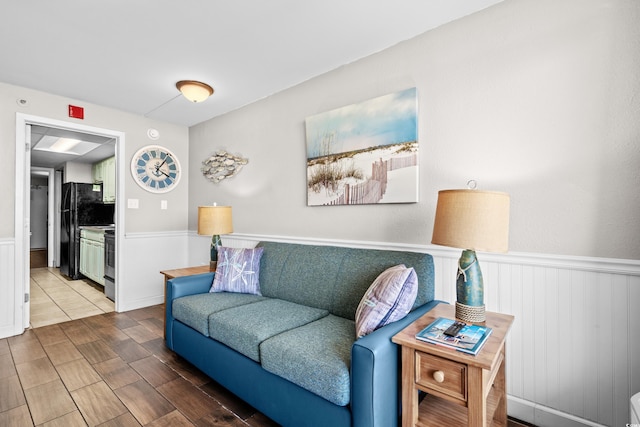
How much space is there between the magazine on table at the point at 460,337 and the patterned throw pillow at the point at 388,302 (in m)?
0.16

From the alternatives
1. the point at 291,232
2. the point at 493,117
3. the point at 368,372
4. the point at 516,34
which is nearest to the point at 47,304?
the point at 291,232

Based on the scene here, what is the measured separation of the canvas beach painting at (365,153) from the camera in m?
2.05

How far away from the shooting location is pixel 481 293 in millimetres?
1445

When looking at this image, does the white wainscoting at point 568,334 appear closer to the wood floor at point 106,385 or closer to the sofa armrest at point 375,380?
the wood floor at point 106,385

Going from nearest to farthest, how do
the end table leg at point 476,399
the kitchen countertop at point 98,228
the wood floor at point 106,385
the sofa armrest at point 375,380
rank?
the end table leg at point 476,399
the sofa armrest at point 375,380
the wood floor at point 106,385
the kitchen countertop at point 98,228

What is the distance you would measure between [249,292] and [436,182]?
1.65 m

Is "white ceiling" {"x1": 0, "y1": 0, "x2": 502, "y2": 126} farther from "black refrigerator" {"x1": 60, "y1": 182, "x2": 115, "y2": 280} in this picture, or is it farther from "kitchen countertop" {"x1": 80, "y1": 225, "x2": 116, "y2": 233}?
"black refrigerator" {"x1": 60, "y1": 182, "x2": 115, "y2": 280}

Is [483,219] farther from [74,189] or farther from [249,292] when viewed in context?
[74,189]

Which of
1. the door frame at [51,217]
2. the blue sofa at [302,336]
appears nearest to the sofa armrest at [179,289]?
the blue sofa at [302,336]

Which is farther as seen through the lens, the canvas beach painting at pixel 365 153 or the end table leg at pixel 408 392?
the canvas beach painting at pixel 365 153

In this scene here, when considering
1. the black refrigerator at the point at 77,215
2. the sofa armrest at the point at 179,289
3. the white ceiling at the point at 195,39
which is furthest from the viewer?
the black refrigerator at the point at 77,215

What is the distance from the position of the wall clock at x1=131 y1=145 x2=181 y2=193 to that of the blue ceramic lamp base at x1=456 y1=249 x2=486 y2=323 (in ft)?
11.9

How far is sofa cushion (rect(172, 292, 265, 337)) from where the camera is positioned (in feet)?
6.75

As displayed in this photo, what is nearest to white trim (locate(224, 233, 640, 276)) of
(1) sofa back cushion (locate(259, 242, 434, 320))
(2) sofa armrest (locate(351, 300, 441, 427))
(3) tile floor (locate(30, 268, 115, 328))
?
(1) sofa back cushion (locate(259, 242, 434, 320))
